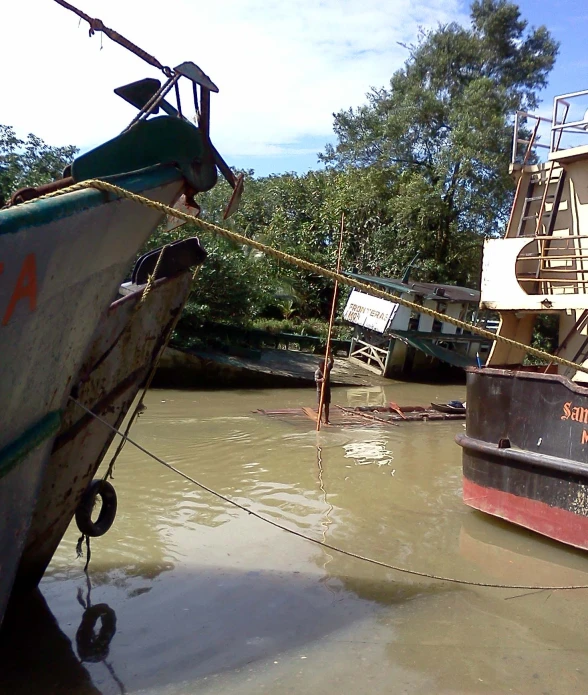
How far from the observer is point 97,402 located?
4344 mm

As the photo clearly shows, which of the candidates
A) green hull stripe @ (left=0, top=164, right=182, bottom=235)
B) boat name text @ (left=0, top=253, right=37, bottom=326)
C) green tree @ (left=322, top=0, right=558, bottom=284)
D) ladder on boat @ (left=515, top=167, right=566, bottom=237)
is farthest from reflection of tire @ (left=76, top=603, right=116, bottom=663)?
green tree @ (left=322, top=0, right=558, bottom=284)

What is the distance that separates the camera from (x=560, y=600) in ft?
16.0

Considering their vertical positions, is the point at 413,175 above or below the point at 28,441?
above

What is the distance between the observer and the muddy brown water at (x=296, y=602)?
3783 millimetres

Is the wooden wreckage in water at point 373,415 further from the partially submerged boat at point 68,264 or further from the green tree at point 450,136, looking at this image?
the green tree at point 450,136

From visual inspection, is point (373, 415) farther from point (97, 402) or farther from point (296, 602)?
point (97, 402)

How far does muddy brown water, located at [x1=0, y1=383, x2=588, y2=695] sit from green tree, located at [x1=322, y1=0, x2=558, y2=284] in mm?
18246

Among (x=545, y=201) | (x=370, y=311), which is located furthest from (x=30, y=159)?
(x=545, y=201)

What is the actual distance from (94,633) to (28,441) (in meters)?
1.49

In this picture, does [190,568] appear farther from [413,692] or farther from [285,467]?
[285,467]

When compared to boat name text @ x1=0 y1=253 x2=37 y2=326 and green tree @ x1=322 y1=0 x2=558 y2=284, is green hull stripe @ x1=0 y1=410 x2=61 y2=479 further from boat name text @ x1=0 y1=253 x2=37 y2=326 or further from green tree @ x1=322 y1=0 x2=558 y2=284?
green tree @ x1=322 y1=0 x2=558 y2=284

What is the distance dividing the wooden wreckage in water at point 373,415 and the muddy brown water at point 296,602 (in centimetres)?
407

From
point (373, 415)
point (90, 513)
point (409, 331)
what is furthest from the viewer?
point (409, 331)

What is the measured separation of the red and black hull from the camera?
5.60m
